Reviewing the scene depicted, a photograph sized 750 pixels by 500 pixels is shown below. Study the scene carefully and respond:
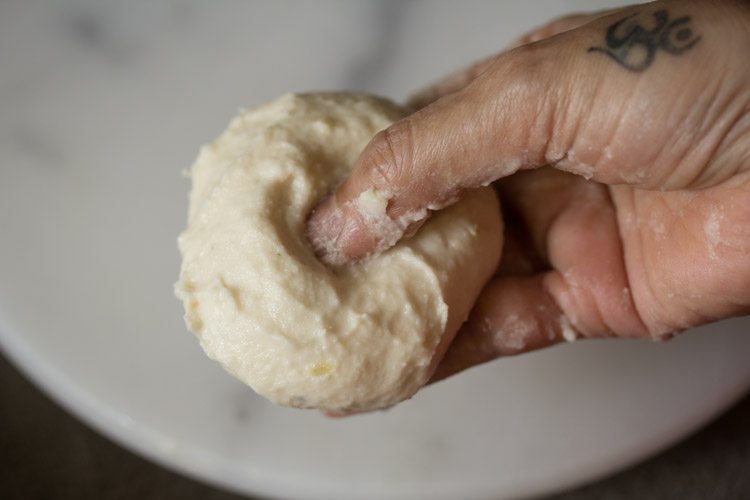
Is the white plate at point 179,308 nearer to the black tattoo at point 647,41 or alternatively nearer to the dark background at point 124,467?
the dark background at point 124,467

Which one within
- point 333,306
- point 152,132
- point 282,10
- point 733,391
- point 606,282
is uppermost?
point 282,10

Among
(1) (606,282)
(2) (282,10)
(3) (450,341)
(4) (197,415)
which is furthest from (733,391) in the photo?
(2) (282,10)

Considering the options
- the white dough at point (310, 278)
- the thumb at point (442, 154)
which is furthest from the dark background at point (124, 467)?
the thumb at point (442, 154)

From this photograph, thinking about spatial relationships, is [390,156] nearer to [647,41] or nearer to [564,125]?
[564,125]

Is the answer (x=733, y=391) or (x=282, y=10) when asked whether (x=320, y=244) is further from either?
(x=733, y=391)

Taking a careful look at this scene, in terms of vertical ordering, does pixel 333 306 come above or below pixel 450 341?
above

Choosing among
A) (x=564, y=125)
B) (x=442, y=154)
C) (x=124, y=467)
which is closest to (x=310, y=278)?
(x=442, y=154)

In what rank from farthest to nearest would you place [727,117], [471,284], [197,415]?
1. [197,415]
2. [471,284]
3. [727,117]
